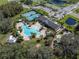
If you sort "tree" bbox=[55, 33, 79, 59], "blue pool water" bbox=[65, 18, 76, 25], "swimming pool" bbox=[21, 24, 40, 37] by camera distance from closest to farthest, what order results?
"tree" bbox=[55, 33, 79, 59], "swimming pool" bbox=[21, 24, 40, 37], "blue pool water" bbox=[65, 18, 76, 25]

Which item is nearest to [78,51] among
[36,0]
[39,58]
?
[39,58]

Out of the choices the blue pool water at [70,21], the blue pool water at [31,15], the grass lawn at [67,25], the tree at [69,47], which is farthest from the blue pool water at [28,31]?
the tree at [69,47]

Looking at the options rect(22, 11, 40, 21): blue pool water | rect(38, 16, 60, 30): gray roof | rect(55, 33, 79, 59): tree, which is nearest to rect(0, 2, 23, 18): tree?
rect(22, 11, 40, 21): blue pool water

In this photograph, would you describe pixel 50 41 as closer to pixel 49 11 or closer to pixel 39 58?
pixel 39 58

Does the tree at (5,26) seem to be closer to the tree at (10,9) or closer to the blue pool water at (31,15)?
the tree at (10,9)

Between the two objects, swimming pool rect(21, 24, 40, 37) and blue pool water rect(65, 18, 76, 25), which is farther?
blue pool water rect(65, 18, 76, 25)

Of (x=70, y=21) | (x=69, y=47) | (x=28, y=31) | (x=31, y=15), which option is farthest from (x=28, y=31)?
(x=69, y=47)

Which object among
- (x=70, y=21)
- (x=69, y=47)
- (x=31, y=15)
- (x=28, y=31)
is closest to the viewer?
(x=69, y=47)

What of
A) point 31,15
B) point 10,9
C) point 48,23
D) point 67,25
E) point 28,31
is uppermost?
point 10,9

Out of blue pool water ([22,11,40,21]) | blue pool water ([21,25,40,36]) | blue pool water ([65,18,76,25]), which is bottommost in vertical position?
blue pool water ([21,25,40,36])

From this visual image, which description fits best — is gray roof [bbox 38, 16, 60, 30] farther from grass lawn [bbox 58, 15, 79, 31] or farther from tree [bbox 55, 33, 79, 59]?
tree [bbox 55, 33, 79, 59]

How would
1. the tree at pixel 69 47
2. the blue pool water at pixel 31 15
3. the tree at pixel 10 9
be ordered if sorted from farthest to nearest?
1. the tree at pixel 10 9
2. the blue pool water at pixel 31 15
3. the tree at pixel 69 47

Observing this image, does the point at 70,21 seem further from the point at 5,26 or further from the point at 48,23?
the point at 5,26
